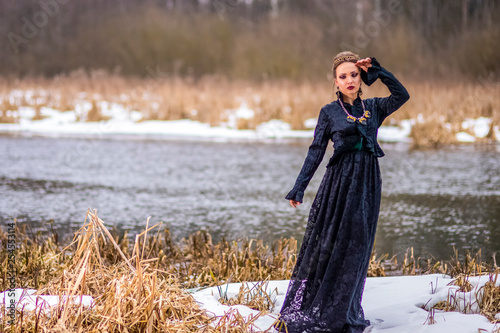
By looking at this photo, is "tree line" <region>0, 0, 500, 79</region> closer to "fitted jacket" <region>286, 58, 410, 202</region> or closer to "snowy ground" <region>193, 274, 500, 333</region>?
→ "snowy ground" <region>193, 274, 500, 333</region>

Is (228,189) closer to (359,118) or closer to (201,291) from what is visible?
(201,291)

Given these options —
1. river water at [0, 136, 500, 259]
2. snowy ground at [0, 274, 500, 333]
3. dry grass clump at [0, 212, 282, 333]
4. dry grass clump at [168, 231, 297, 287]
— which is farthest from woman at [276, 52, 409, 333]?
river water at [0, 136, 500, 259]

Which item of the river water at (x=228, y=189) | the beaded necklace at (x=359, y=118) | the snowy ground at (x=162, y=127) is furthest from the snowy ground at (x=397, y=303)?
the snowy ground at (x=162, y=127)

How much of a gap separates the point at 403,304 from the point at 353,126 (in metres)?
1.22

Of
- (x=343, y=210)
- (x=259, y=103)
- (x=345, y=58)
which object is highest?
(x=259, y=103)

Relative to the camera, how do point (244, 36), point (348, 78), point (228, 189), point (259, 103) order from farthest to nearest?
point (244, 36)
point (259, 103)
point (228, 189)
point (348, 78)

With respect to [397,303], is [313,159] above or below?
above

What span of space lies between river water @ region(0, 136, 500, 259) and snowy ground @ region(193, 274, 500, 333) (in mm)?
1371

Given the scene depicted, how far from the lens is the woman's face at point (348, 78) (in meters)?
3.32

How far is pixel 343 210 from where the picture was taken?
10.8 feet

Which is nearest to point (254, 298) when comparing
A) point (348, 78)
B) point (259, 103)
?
point (348, 78)

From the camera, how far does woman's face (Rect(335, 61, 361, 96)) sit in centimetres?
332

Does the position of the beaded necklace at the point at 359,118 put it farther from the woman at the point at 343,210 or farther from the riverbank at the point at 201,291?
the riverbank at the point at 201,291

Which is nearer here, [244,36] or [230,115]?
[230,115]
